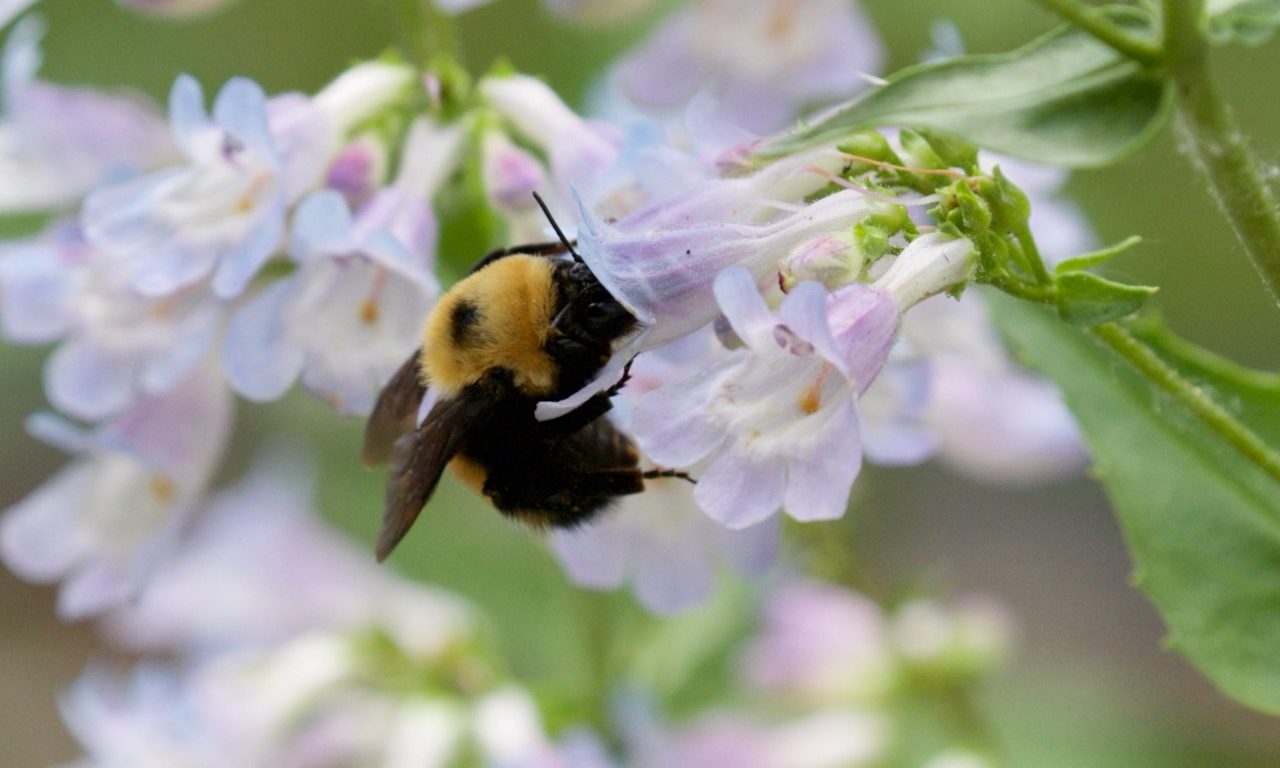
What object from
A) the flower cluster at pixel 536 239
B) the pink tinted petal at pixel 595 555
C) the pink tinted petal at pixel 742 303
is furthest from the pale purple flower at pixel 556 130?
the pink tinted petal at pixel 742 303

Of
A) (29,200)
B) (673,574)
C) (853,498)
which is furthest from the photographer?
(853,498)

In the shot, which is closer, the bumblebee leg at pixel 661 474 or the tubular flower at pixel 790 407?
the tubular flower at pixel 790 407

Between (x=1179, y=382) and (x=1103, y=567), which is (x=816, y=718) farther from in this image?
(x=1103, y=567)

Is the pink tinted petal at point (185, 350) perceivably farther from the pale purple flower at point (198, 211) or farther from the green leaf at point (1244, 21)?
the green leaf at point (1244, 21)

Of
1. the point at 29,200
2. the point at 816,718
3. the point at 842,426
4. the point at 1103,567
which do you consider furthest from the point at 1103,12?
the point at 1103,567

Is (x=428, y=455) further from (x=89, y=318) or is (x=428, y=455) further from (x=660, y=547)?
(x=89, y=318)

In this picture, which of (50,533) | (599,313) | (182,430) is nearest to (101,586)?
(50,533)
